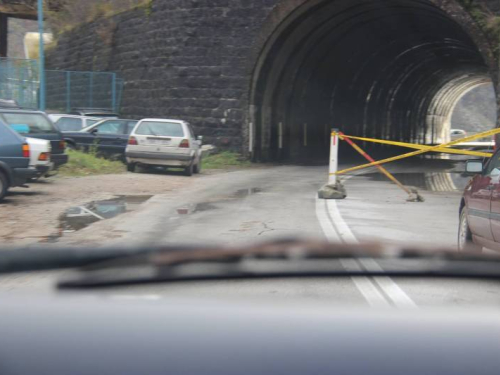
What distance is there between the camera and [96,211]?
41.9 feet

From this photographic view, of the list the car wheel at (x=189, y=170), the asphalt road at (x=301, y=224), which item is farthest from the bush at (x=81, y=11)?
the asphalt road at (x=301, y=224)

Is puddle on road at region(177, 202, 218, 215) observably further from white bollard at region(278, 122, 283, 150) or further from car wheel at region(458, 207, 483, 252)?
white bollard at region(278, 122, 283, 150)

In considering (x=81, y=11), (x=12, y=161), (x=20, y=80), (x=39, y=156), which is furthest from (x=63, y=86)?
(x=12, y=161)

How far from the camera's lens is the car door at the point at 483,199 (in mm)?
7461

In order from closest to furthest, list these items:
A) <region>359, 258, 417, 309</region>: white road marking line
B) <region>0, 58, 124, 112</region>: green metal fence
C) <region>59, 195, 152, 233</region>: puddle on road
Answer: <region>359, 258, 417, 309</region>: white road marking line, <region>59, 195, 152, 233</region>: puddle on road, <region>0, 58, 124, 112</region>: green metal fence

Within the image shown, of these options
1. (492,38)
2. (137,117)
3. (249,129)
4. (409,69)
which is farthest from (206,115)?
(409,69)

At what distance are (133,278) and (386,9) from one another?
89.0 ft

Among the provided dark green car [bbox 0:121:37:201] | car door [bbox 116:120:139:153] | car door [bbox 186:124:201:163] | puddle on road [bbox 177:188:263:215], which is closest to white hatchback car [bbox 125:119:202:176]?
car door [bbox 186:124:201:163]

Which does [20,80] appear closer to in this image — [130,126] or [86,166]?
[130,126]

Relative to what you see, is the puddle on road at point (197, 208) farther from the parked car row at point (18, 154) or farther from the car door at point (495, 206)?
the car door at point (495, 206)

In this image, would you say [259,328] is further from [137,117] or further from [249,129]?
[137,117]

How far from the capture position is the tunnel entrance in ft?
88.4

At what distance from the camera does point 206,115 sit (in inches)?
1076

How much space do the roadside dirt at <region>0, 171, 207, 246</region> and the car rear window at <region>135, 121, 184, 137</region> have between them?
121 centimetres
